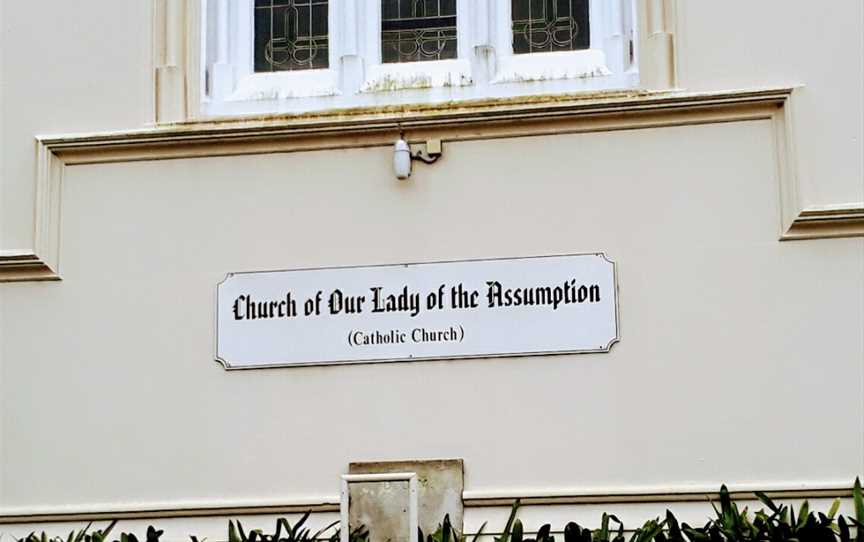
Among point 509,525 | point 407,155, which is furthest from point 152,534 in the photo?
point 407,155

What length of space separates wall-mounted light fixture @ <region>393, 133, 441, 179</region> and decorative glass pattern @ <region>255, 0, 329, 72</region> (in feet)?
2.71

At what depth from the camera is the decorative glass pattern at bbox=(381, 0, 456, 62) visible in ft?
29.7

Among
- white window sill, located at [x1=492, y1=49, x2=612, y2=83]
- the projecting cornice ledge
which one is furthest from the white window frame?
the projecting cornice ledge

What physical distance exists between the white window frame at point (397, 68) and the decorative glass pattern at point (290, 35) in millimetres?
62

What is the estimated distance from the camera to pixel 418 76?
29.2 ft

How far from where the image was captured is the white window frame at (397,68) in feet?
28.9

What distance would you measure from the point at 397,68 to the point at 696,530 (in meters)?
2.99

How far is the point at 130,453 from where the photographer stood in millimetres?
8461

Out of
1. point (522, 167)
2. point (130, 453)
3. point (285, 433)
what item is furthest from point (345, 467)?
point (522, 167)

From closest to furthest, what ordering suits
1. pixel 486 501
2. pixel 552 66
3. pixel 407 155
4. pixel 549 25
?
pixel 486 501, pixel 407 155, pixel 552 66, pixel 549 25

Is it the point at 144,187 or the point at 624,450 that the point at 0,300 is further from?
the point at 624,450

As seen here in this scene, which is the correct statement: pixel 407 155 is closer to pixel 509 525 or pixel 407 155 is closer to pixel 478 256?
pixel 478 256

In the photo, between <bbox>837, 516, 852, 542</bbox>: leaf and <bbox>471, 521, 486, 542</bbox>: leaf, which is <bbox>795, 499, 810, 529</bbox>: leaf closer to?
<bbox>837, 516, 852, 542</bbox>: leaf

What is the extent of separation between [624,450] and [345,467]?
1.38 m
